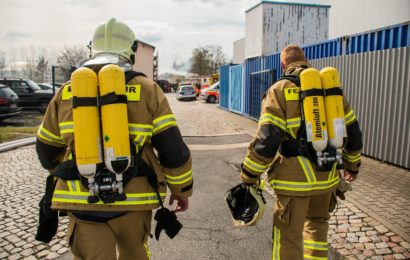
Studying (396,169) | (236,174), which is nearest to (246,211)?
(236,174)

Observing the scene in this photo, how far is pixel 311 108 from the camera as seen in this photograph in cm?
272

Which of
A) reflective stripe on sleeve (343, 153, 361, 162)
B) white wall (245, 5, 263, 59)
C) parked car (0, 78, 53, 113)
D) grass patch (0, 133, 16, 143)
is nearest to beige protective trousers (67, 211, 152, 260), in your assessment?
reflective stripe on sleeve (343, 153, 361, 162)

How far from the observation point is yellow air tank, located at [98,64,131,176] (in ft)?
6.82

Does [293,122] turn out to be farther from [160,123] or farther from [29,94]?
[29,94]

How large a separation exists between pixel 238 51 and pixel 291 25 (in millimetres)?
30959

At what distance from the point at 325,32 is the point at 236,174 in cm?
1439

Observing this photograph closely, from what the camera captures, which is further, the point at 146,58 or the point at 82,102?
the point at 146,58

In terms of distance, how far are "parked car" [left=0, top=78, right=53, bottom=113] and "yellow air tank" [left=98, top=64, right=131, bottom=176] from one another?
17.0 m

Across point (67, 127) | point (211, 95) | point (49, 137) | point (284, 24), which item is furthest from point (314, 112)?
point (211, 95)

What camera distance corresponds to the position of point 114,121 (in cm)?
208

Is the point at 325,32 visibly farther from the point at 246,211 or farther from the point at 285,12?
the point at 246,211

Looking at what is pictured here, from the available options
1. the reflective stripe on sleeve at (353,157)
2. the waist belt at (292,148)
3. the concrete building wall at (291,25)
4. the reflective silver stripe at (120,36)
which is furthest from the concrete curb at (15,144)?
the concrete building wall at (291,25)

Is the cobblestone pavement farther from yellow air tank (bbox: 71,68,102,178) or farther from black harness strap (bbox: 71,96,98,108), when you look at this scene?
black harness strap (bbox: 71,96,98,108)

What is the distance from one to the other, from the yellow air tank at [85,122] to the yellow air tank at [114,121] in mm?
57
